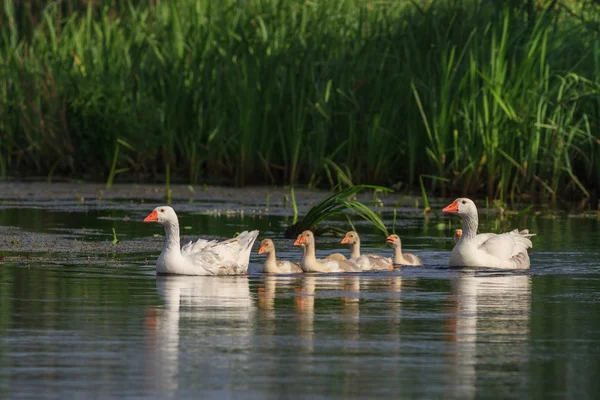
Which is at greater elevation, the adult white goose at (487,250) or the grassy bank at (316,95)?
the grassy bank at (316,95)

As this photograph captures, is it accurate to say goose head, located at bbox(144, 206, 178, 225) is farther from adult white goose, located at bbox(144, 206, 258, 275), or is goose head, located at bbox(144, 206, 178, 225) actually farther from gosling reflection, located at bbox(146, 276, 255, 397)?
gosling reflection, located at bbox(146, 276, 255, 397)

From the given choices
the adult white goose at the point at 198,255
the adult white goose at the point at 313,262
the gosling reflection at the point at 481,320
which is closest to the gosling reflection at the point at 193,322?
the adult white goose at the point at 198,255

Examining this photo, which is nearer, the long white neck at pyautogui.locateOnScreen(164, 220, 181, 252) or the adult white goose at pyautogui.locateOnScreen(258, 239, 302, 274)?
the long white neck at pyautogui.locateOnScreen(164, 220, 181, 252)

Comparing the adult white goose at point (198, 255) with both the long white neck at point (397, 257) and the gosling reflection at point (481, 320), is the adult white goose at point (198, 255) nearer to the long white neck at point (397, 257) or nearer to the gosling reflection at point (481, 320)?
the long white neck at point (397, 257)

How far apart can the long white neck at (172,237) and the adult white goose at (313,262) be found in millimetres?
1078

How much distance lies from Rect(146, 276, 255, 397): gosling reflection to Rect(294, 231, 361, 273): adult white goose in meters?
0.90

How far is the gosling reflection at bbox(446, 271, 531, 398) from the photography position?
782 centimetres

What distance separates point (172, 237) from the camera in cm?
1290

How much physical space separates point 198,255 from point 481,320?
3881 millimetres

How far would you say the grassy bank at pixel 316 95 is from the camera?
19922 millimetres

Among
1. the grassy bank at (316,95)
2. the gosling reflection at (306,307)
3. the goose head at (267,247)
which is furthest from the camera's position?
the grassy bank at (316,95)

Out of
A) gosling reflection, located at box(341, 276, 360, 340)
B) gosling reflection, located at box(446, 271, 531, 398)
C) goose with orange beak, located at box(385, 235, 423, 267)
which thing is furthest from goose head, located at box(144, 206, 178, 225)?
gosling reflection, located at box(446, 271, 531, 398)

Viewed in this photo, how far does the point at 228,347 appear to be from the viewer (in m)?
8.42

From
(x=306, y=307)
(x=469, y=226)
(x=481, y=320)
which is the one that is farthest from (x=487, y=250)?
(x=481, y=320)
